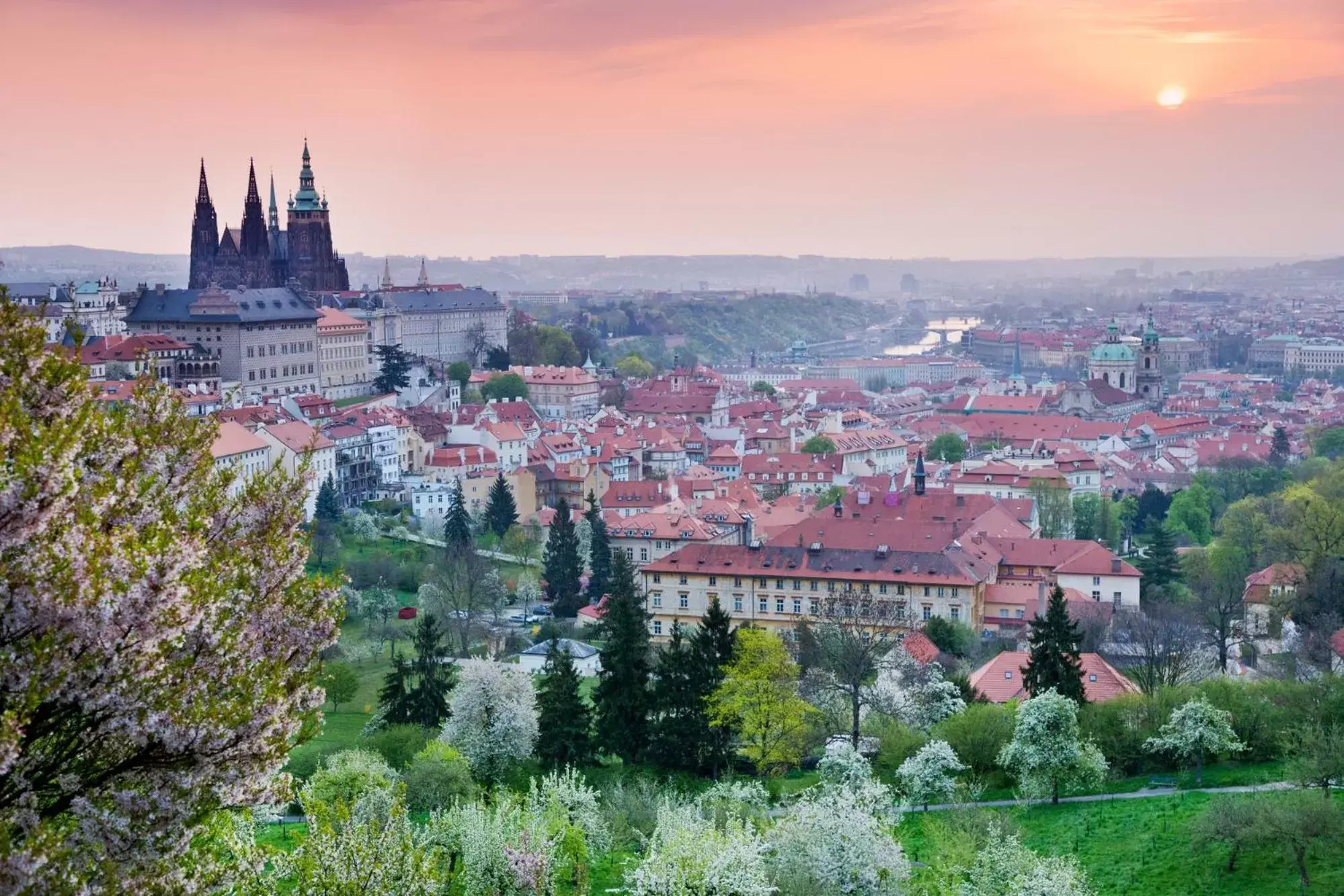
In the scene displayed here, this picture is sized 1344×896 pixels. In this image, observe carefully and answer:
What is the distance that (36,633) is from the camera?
819 cm

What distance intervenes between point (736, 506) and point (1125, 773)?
110 feet

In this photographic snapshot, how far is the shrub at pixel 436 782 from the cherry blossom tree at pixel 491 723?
5.64ft

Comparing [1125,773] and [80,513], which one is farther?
[1125,773]

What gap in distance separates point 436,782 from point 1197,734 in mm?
11523

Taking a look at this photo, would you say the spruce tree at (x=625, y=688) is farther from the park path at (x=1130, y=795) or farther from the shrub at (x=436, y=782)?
the park path at (x=1130, y=795)

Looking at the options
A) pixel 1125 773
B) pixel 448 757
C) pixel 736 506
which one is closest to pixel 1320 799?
pixel 1125 773

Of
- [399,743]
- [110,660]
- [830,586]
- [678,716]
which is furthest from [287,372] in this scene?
[110,660]

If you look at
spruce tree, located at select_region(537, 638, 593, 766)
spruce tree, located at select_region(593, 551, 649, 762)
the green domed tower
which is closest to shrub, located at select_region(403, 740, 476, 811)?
spruce tree, located at select_region(537, 638, 593, 766)

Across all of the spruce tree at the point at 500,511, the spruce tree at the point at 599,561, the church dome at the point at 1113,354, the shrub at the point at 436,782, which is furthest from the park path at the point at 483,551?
the church dome at the point at 1113,354

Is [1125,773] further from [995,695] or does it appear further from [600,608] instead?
[600,608]

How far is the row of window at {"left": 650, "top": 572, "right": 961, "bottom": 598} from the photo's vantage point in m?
44.6

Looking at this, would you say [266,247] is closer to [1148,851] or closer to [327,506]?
[327,506]

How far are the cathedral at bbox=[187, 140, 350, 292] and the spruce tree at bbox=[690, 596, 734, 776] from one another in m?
69.1

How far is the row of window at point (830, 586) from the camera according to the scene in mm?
44594
